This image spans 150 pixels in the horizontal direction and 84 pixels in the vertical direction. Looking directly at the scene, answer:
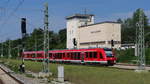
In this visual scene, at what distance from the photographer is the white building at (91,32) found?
3656 inches

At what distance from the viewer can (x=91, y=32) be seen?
9894 centimetres

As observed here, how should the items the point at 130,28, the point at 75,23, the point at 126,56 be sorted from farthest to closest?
the point at 130,28 < the point at 75,23 < the point at 126,56

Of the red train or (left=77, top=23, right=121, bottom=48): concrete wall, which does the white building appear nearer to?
(left=77, top=23, right=121, bottom=48): concrete wall

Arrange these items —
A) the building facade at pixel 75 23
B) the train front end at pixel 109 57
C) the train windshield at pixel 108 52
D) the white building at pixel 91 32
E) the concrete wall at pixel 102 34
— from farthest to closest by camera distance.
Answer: the building facade at pixel 75 23, the white building at pixel 91 32, the concrete wall at pixel 102 34, the train windshield at pixel 108 52, the train front end at pixel 109 57

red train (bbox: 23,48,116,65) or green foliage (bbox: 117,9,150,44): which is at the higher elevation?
green foliage (bbox: 117,9,150,44)

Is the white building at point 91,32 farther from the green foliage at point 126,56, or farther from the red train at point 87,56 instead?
the red train at point 87,56

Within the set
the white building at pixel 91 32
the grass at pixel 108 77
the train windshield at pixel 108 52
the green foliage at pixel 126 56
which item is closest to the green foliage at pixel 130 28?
the white building at pixel 91 32

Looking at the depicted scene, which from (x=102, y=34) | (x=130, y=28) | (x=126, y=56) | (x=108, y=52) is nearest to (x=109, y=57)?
(x=108, y=52)

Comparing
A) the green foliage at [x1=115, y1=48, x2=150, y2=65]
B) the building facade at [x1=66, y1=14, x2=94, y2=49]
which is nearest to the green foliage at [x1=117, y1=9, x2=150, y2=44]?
the building facade at [x1=66, y1=14, x2=94, y2=49]

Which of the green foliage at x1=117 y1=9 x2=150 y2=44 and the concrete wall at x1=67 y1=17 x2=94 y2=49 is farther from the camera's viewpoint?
the green foliage at x1=117 y1=9 x2=150 y2=44

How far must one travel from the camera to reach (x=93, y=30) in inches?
3848

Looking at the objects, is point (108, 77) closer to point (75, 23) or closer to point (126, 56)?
point (126, 56)

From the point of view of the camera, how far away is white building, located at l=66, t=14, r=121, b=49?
9288 cm

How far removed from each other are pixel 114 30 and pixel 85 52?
43083 millimetres
